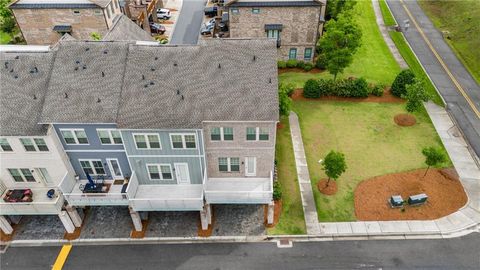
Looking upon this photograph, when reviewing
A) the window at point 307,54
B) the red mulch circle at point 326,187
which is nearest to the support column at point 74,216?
the red mulch circle at point 326,187

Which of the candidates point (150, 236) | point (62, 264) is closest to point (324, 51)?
point (150, 236)

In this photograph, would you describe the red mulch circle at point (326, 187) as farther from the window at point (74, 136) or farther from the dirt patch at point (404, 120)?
the window at point (74, 136)

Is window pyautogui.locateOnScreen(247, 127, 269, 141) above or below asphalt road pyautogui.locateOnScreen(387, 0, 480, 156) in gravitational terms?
above

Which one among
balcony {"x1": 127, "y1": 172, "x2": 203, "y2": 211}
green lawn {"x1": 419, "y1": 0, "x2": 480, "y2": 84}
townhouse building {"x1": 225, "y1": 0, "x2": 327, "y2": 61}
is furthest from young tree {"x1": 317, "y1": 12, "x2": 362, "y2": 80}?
balcony {"x1": 127, "y1": 172, "x2": 203, "y2": 211}

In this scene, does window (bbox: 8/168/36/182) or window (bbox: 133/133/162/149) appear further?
window (bbox: 8/168/36/182)

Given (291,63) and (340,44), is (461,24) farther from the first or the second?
(291,63)

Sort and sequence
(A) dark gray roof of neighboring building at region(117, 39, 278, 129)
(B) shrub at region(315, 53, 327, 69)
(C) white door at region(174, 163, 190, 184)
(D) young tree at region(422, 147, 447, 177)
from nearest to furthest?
(A) dark gray roof of neighboring building at region(117, 39, 278, 129) → (C) white door at region(174, 163, 190, 184) → (D) young tree at region(422, 147, 447, 177) → (B) shrub at region(315, 53, 327, 69)

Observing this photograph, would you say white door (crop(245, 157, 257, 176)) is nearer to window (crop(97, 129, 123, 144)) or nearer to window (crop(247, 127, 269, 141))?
window (crop(247, 127, 269, 141))

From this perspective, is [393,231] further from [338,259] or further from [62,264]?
[62,264]
